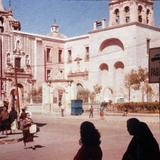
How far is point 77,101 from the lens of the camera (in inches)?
1558

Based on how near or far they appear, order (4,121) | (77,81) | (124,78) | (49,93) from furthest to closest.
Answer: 1. (77,81)
2. (124,78)
3. (49,93)
4. (4,121)

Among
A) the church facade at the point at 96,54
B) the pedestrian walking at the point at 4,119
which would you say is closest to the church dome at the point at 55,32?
the church facade at the point at 96,54

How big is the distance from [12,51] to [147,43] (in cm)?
1606

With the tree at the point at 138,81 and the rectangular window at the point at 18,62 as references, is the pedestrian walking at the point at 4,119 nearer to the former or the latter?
the tree at the point at 138,81

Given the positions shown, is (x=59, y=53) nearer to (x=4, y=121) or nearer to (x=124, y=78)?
(x=124, y=78)

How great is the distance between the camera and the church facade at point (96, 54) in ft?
160

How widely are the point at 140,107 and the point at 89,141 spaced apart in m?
31.6

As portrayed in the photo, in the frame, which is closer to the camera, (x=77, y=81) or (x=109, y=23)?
(x=109, y=23)

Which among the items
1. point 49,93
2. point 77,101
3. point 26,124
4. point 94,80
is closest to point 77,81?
point 94,80

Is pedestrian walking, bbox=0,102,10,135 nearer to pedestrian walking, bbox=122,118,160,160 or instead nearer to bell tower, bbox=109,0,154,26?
pedestrian walking, bbox=122,118,160,160

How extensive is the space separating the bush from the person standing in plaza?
96.2 feet

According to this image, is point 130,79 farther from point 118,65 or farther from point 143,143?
point 143,143

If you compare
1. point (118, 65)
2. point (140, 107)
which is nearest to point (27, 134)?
point (140, 107)

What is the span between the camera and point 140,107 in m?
38.2
